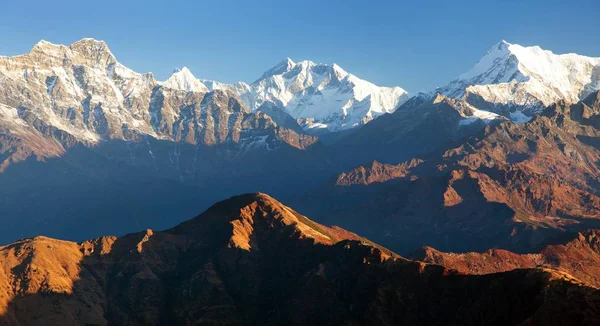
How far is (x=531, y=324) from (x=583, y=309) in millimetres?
13617

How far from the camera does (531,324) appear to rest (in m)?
200

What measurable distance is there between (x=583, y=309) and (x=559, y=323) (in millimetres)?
7852

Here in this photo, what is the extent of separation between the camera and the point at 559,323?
7721 inches

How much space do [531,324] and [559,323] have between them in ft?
23.4

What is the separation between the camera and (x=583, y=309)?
19825 centimetres
